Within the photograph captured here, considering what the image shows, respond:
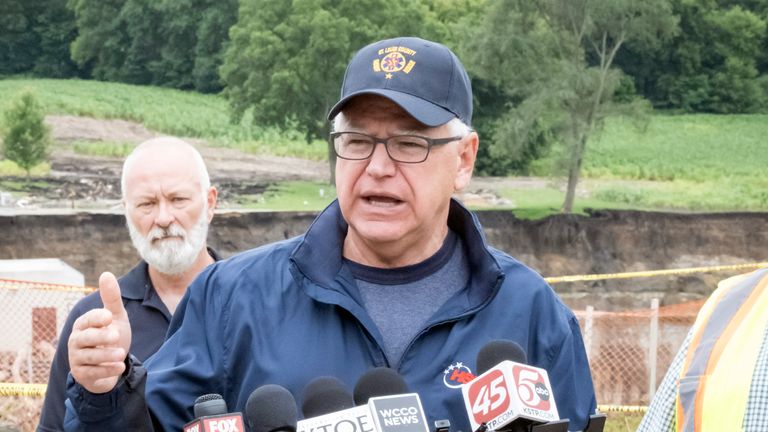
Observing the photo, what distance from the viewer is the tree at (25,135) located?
35.7 m

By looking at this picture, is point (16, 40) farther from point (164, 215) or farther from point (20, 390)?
point (164, 215)

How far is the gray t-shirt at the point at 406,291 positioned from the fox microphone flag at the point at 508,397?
20.1 inches

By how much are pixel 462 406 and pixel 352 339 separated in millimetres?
311

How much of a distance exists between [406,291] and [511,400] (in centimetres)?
77

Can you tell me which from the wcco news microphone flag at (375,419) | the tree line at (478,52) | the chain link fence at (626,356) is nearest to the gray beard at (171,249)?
the wcco news microphone flag at (375,419)

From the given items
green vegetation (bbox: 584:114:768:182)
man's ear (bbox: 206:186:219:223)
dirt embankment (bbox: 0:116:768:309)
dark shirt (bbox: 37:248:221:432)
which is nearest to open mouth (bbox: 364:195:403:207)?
dark shirt (bbox: 37:248:221:432)

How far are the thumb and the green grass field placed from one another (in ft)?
114

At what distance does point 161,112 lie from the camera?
38.2 metres

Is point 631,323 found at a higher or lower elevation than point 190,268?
lower

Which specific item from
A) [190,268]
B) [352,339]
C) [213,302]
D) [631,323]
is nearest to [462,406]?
[352,339]

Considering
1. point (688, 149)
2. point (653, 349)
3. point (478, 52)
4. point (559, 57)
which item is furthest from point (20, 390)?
point (688, 149)

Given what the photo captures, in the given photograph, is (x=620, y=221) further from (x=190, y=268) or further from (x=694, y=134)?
(x=190, y=268)

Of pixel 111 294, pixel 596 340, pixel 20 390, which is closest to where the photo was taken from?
pixel 111 294

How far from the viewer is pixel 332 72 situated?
117ft
